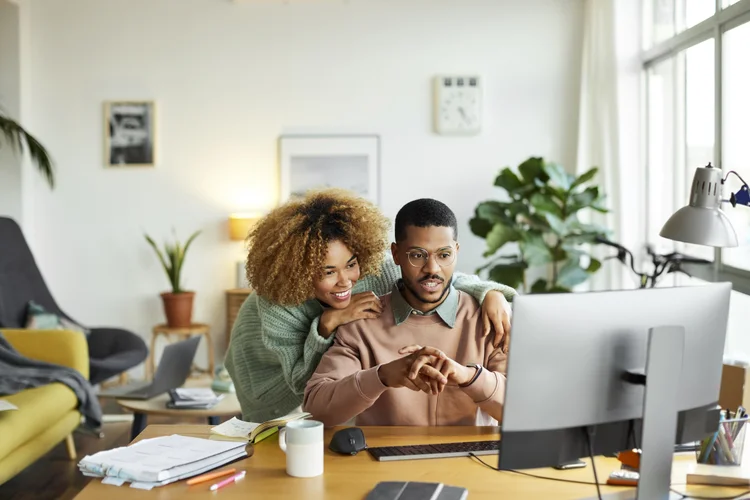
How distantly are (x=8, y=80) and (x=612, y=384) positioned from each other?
17.0 ft

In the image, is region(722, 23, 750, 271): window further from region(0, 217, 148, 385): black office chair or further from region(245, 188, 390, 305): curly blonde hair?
region(0, 217, 148, 385): black office chair

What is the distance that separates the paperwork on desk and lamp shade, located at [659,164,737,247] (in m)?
1.13

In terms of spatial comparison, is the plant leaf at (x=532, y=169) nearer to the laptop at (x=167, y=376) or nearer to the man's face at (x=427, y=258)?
the laptop at (x=167, y=376)

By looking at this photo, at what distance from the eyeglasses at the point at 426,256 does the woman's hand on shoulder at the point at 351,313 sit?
19 cm

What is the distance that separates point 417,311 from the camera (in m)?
2.15

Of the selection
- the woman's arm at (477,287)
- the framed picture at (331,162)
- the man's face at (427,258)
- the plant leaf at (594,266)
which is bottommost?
the plant leaf at (594,266)

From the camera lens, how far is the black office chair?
4.71m

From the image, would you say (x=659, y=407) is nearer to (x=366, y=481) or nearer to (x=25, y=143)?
A: (x=366, y=481)

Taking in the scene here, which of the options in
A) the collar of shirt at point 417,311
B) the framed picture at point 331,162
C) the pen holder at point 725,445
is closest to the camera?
the pen holder at point 725,445

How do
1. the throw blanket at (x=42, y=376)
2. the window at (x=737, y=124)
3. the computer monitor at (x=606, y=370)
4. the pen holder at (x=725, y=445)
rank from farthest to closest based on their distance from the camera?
the throw blanket at (x=42, y=376), the window at (x=737, y=124), the pen holder at (x=725, y=445), the computer monitor at (x=606, y=370)

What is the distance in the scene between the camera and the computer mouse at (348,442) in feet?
6.03

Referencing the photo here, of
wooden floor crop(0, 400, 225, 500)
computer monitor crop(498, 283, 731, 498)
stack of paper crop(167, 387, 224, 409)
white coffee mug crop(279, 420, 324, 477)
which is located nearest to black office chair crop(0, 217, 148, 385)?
wooden floor crop(0, 400, 225, 500)

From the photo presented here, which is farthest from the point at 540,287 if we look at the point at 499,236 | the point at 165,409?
the point at 165,409

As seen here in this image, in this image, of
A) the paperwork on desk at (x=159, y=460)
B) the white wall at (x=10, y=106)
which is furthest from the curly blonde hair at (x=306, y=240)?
the white wall at (x=10, y=106)
